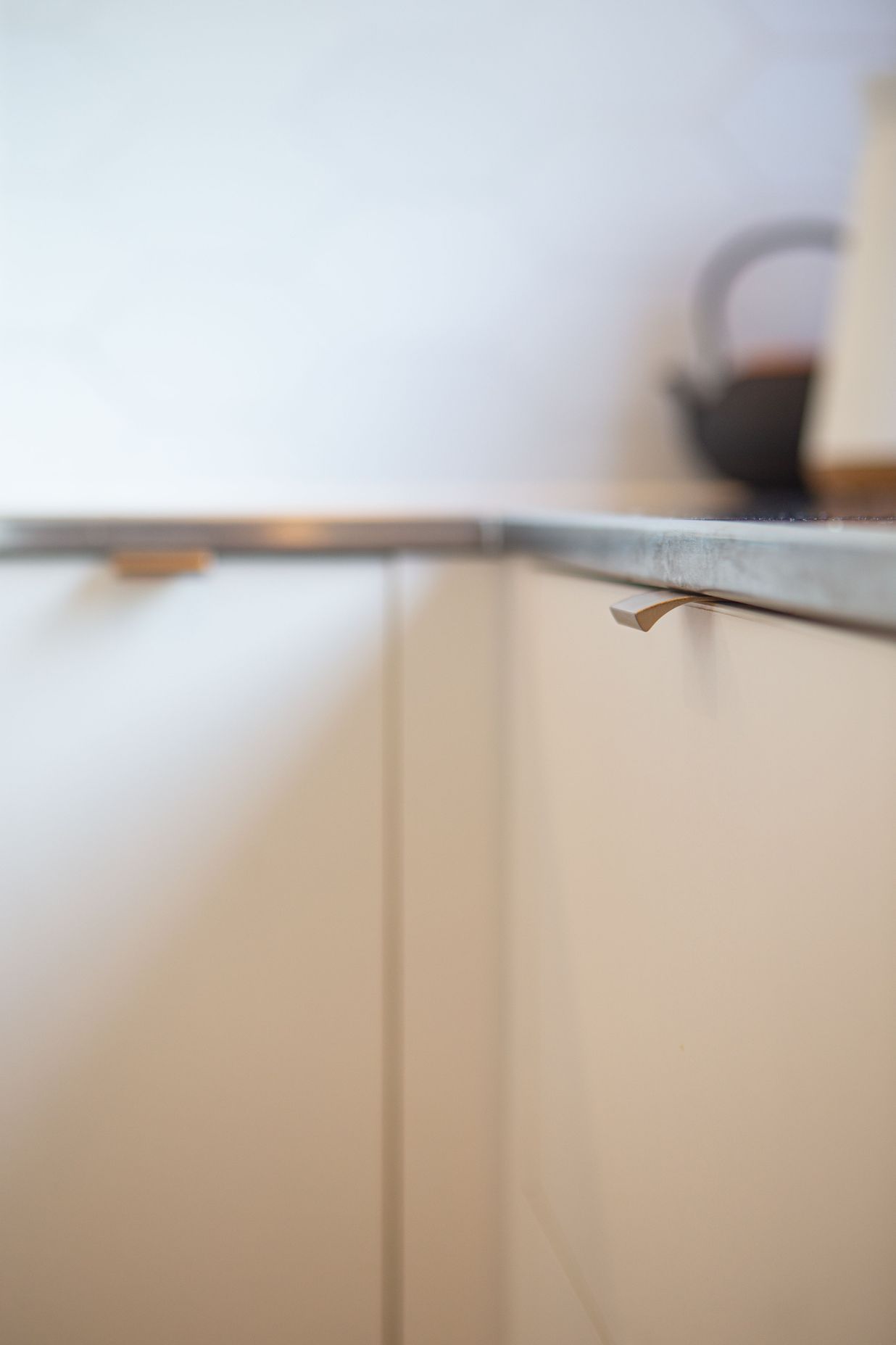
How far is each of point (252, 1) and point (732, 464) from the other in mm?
715

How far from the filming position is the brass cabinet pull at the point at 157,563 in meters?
0.69

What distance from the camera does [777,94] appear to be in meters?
1.22

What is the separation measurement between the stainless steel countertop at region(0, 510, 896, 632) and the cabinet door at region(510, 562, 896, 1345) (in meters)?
0.02

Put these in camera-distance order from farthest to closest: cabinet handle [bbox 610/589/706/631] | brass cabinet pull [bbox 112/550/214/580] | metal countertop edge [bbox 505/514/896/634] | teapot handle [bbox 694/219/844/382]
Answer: teapot handle [bbox 694/219/844/382] → brass cabinet pull [bbox 112/550/214/580] → cabinet handle [bbox 610/589/706/631] → metal countertop edge [bbox 505/514/896/634]

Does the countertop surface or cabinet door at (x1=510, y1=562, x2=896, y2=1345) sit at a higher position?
the countertop surface

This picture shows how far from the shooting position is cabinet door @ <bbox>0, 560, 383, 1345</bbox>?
0.70 m

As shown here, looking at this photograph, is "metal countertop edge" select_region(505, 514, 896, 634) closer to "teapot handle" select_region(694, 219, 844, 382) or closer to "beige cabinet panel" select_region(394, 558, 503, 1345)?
→ "beige cabinet panel" select_region(394, 558, 503, 1345)

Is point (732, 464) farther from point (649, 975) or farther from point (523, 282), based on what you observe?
point (649, 975)

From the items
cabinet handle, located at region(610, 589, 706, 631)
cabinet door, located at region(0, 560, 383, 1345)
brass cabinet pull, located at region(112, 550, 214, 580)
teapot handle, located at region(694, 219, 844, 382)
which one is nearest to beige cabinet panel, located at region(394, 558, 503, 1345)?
cabinet door, located at region(0, 560, 383, 1345)

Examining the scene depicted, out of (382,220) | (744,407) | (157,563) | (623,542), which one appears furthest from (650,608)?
(382,220)

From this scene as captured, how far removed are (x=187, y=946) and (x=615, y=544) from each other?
428 mm

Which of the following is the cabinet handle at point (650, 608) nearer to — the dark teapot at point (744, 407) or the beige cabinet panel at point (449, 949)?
the beige cabinet panel at point (449, 949)

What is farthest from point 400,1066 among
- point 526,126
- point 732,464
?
point 526,126

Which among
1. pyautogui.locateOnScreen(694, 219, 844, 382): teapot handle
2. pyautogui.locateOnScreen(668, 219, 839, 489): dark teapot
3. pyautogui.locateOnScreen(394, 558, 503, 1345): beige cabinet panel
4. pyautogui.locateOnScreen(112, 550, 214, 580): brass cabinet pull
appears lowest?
pyautogui.locateOnScreen(394, 558, 503, 1345): beige cabinet panel
